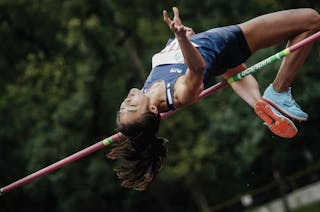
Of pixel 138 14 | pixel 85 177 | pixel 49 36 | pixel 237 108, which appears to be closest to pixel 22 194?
pixel 85 177

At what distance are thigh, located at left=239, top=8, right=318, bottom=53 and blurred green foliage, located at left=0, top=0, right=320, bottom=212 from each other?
9597 mm

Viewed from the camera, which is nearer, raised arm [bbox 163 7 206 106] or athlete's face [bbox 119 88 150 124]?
raised arm [bbox 163 7 206 106]

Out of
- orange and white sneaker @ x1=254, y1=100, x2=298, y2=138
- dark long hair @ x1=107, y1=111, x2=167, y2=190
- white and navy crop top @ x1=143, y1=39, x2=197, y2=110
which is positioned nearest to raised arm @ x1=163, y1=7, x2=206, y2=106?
white and navy crop top @ x1=143, y1=39, x2=197, y2=110

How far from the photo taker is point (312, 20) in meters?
5.12

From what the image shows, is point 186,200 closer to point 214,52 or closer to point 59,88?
point 59,88

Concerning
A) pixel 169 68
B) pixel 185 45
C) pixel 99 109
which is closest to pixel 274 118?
pixel 169 68

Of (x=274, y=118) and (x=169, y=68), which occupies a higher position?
(x=169, y=68)

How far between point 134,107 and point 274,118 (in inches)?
44.9

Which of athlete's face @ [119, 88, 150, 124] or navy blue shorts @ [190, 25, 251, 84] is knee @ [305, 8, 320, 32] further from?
athlete's face @ [119, 88, 150, 124]

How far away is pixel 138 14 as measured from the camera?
18.1 meters

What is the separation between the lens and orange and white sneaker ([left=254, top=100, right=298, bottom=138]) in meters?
5.29

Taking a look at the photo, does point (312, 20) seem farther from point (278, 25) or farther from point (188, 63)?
point (188, 63)

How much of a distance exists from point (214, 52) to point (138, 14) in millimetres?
13279

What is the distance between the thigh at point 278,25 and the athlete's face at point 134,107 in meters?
0.94
